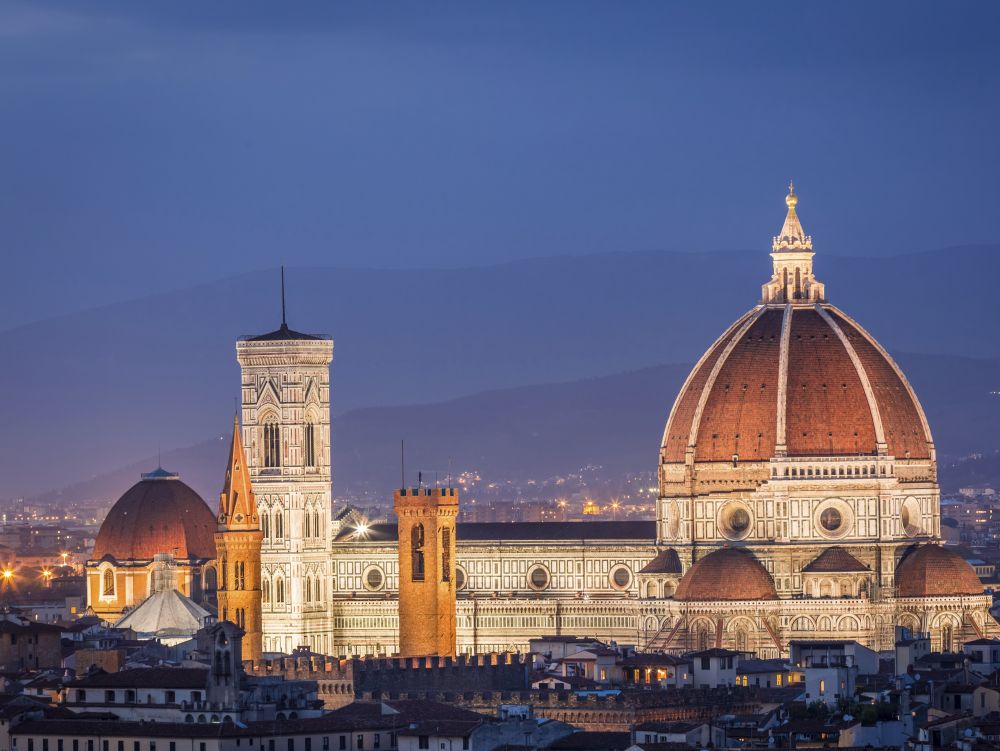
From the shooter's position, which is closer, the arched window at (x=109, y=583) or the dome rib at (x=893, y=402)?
the dome rib at (x=893, y=402)

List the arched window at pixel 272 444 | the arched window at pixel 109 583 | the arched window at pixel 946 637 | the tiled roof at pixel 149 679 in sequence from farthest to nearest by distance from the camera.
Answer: the arched window at pixel 109 583, the arched window at pixel 272 444, the arched window at pixel 946 637, the tiled roof at pixel 149 679

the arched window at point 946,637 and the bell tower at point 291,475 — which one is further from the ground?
the bell tower at point 291,475

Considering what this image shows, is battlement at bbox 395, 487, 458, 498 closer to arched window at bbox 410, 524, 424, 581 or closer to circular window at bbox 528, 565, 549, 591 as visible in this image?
arched window at bbox 410, 524, 424, 581

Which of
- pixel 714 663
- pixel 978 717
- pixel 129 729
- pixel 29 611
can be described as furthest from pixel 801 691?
pixel 29 611

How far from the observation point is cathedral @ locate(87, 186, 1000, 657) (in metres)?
163

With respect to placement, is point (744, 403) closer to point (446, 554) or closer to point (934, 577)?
point (934, 577)

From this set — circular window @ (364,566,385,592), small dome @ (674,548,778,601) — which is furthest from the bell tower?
small dome @ (674,548,778,601)

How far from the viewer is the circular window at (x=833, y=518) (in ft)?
550

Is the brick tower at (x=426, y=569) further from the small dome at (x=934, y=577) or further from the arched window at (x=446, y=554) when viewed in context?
the small dome at (x=934, y=577)

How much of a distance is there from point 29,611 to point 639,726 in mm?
71919

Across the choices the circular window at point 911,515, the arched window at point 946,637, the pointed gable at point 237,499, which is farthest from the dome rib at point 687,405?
the pointed gable at point 237,499

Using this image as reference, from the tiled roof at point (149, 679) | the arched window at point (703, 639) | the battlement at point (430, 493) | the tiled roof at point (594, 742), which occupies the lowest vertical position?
the tiled roof at point (594, 742)

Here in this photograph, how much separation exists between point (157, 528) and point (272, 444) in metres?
18.8

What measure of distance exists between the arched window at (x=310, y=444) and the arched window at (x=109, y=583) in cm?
1867
